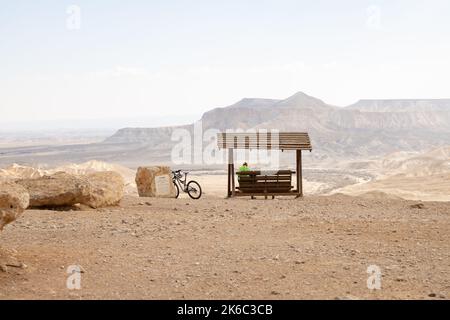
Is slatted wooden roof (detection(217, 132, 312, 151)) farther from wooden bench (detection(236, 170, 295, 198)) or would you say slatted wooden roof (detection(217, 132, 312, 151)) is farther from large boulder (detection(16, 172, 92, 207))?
large boulder (detection(16, 172, 92, 207))

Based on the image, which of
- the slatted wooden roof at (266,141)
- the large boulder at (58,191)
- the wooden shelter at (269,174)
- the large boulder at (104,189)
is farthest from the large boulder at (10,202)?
the slatted wooden roof at (266,141)

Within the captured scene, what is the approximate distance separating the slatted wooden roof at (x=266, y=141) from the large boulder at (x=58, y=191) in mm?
6740

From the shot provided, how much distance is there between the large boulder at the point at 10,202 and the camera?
7711 millimetres

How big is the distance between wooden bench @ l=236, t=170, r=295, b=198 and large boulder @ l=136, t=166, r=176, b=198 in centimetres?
231

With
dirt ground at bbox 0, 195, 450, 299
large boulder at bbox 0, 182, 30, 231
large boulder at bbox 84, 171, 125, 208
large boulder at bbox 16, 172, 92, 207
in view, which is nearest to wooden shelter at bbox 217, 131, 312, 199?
dirt ground at bbox 0, 195, 450, 299

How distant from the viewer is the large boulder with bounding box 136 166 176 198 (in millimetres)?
18812

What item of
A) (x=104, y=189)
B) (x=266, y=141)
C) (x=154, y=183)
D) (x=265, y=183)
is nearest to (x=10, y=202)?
(x=104, y=189)

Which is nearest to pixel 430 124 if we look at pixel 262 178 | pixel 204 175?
pixel 204 175

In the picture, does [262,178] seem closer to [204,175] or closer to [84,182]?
[84,182]

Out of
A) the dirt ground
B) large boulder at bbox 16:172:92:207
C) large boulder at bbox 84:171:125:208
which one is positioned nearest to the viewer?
the dirt ground

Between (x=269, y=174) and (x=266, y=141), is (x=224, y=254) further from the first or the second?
(x=266, y=141)

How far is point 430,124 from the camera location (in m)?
131

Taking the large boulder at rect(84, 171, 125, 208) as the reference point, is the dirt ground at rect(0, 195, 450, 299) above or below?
below

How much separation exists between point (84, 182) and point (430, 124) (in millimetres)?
128386
